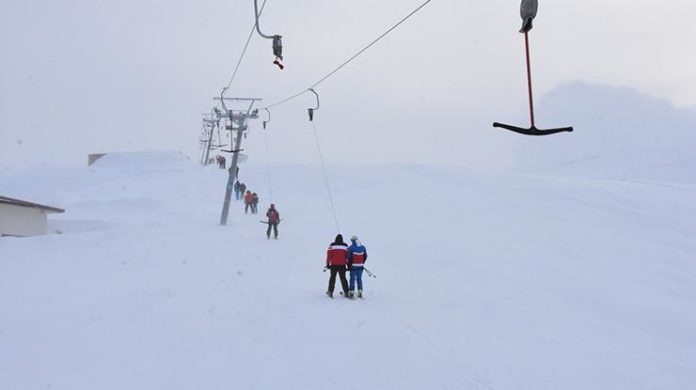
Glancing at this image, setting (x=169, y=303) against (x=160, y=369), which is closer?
(x=160, y=369)

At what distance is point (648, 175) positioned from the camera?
74625mm

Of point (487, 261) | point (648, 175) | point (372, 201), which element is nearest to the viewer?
point (487, 261)

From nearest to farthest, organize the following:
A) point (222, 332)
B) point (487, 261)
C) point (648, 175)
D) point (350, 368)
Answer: point (350, 368)
point (222, 332)
point (487, 261)
point (648, 175)

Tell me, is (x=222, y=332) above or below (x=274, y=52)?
below

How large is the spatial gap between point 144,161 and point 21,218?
3594cm

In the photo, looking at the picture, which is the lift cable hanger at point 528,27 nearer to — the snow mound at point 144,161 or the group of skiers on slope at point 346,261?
the group of skiers on slope at point 346,261

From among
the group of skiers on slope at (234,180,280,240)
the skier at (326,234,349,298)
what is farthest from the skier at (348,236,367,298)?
the group of skiers on slope at (234,180,280,240)

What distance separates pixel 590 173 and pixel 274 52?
78599mm

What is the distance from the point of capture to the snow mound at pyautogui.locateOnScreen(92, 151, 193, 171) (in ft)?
204

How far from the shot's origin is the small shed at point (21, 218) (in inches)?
1095

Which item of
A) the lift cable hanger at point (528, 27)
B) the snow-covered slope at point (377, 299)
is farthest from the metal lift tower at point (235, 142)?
the lift cable hanger at point (528, 27)

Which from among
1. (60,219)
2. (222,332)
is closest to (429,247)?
(222,332)

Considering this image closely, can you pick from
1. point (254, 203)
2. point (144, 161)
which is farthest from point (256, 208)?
point (144, 161)

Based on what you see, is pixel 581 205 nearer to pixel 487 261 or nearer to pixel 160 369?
pixel 487 261
